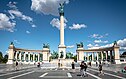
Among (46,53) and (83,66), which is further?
(46,53)

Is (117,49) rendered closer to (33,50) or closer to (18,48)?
(33,50)

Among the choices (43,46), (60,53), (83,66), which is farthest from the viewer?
(43,46)

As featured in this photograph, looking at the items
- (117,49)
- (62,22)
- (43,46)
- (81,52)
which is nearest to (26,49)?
(43,46)

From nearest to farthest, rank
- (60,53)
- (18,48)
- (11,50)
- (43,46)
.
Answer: (60,53)
(11,50)
(18,48)
(43,46)

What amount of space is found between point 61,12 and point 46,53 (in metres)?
37.8

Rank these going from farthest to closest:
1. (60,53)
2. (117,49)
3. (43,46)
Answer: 1. (43,46)
2. (117,49)
3. (60,53)

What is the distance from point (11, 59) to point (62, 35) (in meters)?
38.6

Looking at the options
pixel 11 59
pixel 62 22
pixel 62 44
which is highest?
pixel 62 22

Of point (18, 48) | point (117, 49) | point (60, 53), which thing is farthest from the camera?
point (18, 48)

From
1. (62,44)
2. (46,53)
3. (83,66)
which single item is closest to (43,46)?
(46,53)

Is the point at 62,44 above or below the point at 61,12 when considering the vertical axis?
below

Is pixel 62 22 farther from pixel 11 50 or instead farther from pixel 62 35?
pixel 11 50

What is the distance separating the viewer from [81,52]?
10356cm

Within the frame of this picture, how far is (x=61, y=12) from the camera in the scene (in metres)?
75.8
